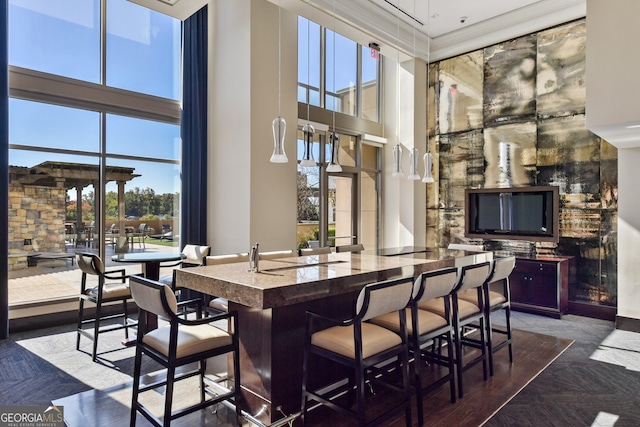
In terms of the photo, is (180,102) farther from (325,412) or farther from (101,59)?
(325,412)

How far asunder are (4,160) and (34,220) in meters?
0.90

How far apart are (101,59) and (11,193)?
2103 millimetres

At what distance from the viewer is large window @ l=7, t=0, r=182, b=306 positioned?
16.3ft

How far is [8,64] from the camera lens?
466 cm

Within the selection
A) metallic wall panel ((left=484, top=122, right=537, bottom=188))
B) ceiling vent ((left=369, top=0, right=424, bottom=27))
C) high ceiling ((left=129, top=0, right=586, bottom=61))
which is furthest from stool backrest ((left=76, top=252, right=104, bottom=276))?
metallic wall panel ((left=484, top=122, right=537, bottom=188))

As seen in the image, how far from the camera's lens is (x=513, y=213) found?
644 cm

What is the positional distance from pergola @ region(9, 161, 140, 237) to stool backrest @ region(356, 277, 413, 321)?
464cm

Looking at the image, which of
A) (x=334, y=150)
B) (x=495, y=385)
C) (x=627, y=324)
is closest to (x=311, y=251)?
(x=334, y=150)

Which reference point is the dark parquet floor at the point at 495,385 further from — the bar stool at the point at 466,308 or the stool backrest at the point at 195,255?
the stool backrest at the point at 195,255

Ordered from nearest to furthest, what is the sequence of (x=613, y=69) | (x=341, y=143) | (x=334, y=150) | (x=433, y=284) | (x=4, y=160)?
(x=433, y=284) → (x=334, y=150) → (x=613, y=69) → (x=4, y=160) → (x=341, y=143)

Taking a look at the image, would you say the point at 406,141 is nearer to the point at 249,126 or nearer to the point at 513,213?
the point at 513,213

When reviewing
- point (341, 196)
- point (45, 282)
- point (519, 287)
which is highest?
point (341, 196)

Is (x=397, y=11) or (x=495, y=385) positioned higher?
(x=397, y=11)

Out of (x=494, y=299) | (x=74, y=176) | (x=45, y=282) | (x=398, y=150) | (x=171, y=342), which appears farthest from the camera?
(x=74, y=176)
